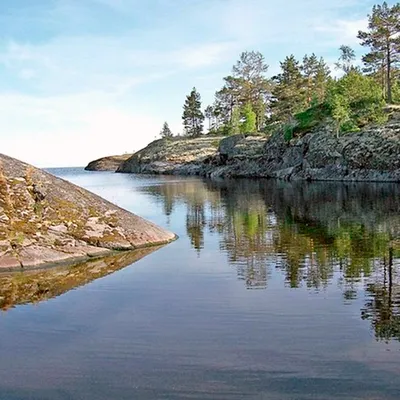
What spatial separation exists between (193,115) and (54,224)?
14785 centimetres

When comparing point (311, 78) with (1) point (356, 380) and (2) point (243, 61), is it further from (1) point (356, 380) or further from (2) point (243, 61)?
(1) point (356, 380)

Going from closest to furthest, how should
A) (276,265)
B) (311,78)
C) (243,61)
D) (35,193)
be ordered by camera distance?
(276,265) < (35,193) < (311,78) < (243,61)

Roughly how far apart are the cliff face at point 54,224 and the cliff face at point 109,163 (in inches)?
6096

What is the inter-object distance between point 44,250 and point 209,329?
9735 millimetres

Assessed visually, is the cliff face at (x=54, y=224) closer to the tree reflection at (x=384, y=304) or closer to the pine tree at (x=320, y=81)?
the tree reflection at (x=384, y=304)

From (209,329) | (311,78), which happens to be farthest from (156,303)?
(311,78)

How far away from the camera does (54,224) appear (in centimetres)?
2061

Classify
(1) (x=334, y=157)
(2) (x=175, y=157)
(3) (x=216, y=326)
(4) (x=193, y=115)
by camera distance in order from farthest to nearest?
(4) (x=193, y=115) → (2) (x=175, y=157) → (1) (x=334, y=157) → (3) (x=216, y=326)

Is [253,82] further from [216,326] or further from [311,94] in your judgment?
[216,326]

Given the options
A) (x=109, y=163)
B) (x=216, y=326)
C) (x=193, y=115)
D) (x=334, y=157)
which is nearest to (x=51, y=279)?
(x=216, y=326)

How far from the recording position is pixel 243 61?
136250 mm

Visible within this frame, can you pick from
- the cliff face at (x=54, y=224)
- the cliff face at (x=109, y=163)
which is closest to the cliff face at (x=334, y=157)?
the cliff face at (x=54, y=224)

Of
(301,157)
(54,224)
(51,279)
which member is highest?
(301,157)

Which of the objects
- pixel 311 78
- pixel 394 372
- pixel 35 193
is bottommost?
pixel 394 372
